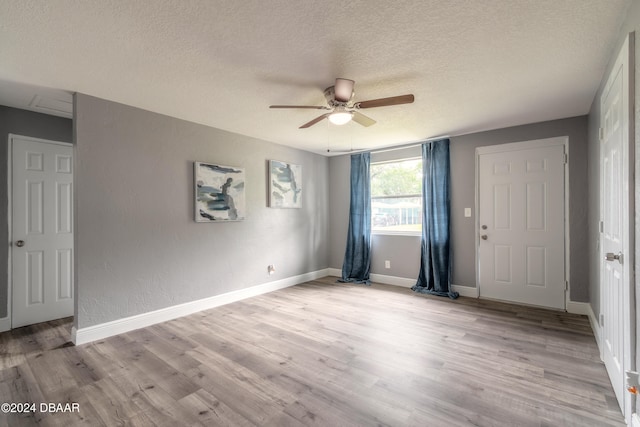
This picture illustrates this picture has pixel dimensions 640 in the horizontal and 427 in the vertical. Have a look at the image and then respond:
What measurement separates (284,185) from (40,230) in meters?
3.12

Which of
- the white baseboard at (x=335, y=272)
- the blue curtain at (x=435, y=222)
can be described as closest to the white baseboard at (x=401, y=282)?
the white baseboard at (x=335, y=272)

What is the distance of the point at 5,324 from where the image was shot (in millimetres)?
3148

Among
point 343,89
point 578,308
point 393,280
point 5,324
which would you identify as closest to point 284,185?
point 393,280

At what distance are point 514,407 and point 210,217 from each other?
11.6ft

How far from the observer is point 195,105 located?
10.3 feet

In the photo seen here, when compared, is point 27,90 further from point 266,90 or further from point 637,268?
point 637,268

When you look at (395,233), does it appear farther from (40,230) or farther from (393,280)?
(40,230)

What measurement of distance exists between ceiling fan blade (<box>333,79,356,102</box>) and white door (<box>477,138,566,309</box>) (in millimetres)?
2670

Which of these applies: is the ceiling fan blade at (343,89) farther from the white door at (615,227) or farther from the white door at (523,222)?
the white door at (523,222)

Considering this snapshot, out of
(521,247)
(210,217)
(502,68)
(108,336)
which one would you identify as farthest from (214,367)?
(521,247)

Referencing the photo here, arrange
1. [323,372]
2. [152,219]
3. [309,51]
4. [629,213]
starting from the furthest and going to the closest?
[152,219] < [323,372] < [309,51] < [629,213]

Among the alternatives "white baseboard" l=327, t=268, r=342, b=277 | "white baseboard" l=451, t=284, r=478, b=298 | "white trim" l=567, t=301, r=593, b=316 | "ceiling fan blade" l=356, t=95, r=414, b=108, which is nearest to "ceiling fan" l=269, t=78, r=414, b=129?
"ceiling fan blade" l=356, t=95, r=414, b=108

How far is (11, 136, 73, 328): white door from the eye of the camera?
323cm

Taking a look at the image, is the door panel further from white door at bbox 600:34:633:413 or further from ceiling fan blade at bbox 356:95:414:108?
ceiling fan blade at bbox 356:95:414:108
